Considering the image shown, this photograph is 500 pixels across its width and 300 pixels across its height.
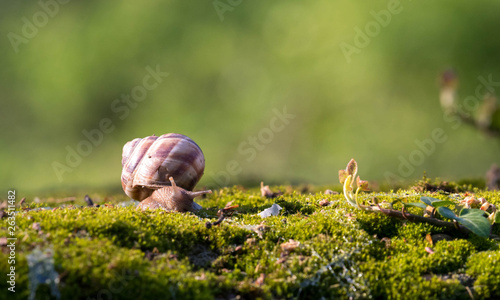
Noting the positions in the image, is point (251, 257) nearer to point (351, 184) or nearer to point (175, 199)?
point (351, 184)

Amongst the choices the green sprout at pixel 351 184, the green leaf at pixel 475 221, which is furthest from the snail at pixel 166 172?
the green leaf at pixel 475 221

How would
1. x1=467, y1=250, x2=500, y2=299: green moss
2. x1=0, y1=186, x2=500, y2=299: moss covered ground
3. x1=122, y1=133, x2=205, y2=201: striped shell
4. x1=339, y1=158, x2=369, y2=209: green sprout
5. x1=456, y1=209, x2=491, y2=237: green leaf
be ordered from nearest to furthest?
1. x1=0, y1=186, x2=500, y2=299: moss covered ground
2. x1=467, y1=250, x2=500, y2=299: green moss
3. x1=456, y1=209, x2=491, y2=237: green leaf
4. x1=339, y1=158, x2=369, y2=209: green sprout
5. x1=122, y1=133, x2=205, y2=201: striped shell

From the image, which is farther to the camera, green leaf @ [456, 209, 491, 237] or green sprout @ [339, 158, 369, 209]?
green sprout @ [339, 158, 369, 209]

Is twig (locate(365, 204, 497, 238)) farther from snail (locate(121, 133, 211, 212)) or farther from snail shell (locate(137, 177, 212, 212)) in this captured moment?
snail (locate(121, 133, 211, 212))

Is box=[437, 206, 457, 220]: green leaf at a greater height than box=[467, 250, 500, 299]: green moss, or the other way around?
box=[437, 206, 457, 220]: green leaf

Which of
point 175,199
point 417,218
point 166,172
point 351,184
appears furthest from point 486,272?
point 166,172

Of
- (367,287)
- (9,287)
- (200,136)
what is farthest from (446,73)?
(200,136)

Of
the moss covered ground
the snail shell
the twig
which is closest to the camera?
the moss covered ground

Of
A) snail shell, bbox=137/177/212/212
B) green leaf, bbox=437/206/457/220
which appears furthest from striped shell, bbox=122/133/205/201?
green leaf, bbox=437/206/457/220
